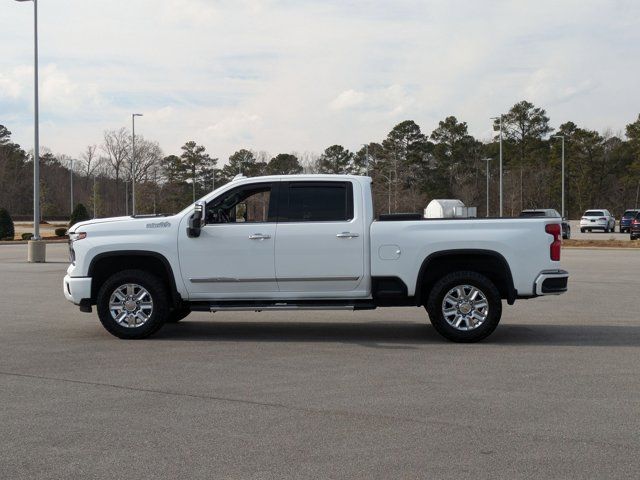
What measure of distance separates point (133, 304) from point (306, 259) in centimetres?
240

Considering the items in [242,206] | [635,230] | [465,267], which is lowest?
[465,267]

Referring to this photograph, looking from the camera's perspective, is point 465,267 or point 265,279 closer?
point 265,279

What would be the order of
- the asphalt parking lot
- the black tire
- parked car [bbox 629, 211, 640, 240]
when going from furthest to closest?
1. parked car [bbox 629, 211, 640, 240]
2. the black tire
3. the asphalt parking lot

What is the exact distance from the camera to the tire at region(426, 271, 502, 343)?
34.8ft

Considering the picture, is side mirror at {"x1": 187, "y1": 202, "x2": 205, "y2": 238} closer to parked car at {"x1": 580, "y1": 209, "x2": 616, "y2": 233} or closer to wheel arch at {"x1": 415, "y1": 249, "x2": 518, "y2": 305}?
wheel arch at {"x1": 415, "y1": 249, "x2": 518, "y2": 305}

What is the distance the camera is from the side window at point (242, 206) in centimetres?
1106

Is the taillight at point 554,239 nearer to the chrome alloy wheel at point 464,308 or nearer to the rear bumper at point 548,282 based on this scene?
the rear bumper at point 548,282

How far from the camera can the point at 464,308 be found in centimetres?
1065

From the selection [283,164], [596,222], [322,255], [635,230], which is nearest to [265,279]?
[322,255]

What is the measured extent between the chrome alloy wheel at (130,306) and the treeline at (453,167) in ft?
232

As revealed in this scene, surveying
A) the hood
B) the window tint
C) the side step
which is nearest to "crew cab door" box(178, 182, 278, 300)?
the side step

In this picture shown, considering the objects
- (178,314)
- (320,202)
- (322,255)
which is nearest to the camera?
(322,255)

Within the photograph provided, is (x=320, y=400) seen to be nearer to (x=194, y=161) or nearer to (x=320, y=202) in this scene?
(x=320, y=202)

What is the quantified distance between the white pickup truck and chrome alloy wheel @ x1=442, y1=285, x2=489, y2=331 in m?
0.01
